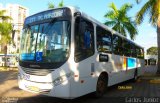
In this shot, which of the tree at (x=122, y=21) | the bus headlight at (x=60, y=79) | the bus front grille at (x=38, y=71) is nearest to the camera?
the bus headlight at (x=60, y=79)

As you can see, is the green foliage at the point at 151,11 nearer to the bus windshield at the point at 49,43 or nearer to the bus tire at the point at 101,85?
the bus tire at the point at 101,85

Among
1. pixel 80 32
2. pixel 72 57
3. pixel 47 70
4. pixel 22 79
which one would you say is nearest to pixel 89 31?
pixel 80 32

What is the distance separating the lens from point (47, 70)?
28.0 ft

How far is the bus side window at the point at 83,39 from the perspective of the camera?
8.74 meters

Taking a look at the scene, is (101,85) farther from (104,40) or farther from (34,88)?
(34,88)

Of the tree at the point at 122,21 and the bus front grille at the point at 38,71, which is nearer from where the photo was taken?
the bus front grille at the point at 38,71

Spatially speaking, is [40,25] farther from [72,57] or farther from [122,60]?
[122,60]

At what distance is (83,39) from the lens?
916 centimetres

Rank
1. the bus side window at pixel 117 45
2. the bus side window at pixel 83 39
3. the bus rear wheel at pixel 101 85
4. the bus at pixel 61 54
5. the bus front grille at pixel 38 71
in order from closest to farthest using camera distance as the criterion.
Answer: the bus at pixel 61 54
the bus front grille at pixel 38 71
the bus side window at pixel 83 39
the bus rear wheel at pixel 101 85
the bus side window at pixel 117 45

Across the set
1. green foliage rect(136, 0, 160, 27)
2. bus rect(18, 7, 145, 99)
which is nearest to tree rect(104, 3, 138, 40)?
green foliage rect(136, 0, 160, 27)

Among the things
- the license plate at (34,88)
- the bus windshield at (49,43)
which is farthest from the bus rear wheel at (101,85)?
the bus windshield at (49,43)

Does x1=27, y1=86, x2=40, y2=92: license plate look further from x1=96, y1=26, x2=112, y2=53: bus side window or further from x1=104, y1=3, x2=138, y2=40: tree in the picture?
x1=104, y1=3, x2=138, y2=40: tree

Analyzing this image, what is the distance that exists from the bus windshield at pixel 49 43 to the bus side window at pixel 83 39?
0.35 metres

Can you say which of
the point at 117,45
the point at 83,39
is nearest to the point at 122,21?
the point at 117,45
